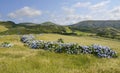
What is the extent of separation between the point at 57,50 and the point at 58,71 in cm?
627

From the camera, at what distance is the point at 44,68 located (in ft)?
42.6

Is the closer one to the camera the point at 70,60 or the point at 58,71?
the point at 58,71

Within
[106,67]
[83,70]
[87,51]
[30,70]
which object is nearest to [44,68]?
[30,70]

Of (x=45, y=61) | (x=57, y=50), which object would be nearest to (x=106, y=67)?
(x=45, y=61)

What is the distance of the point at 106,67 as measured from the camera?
12.9 m

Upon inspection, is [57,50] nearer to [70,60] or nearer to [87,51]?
[87,51]

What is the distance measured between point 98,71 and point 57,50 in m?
6.85

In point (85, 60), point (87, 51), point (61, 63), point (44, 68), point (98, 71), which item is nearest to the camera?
point (98, 71)

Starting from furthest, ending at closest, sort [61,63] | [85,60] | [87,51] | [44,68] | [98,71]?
[87,51] < [85,60] < [61,63] < [44,68] < [98,71]

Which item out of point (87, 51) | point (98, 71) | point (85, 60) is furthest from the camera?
point (87, 51)

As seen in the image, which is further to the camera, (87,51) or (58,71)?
(87,51)

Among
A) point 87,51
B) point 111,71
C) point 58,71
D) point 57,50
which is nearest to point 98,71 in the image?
point 111,71

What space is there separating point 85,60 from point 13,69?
4.26m

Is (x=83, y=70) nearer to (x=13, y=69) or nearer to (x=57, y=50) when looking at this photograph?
(x=13, y=69)
